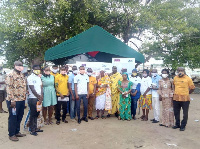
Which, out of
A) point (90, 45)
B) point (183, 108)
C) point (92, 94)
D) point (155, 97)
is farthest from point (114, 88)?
point (183, 108)

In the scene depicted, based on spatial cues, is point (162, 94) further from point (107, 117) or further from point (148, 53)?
point (148, 53)

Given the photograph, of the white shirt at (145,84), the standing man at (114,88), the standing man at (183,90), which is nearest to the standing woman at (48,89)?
the standing man at (114,88)

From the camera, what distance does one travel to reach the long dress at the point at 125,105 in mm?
5942

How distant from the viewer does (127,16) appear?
1192 cm

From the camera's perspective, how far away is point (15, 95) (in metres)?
4.09

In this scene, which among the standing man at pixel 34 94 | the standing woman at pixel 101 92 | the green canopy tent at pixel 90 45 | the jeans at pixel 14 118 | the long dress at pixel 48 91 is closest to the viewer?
the jeans at pixel 14 118

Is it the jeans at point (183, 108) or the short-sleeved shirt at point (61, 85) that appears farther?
the short-sleeved shirt at point (61, 85)

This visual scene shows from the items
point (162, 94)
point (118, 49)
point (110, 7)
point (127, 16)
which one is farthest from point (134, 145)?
point (110, 7)

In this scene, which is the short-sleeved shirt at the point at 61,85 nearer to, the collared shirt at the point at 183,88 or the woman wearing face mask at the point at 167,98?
the woman wearing face mask at the point at 167,98

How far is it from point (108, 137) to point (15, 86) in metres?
2.37

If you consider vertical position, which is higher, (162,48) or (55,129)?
(162,48)

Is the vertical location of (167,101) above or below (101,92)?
below

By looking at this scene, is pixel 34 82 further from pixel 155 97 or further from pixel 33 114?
pixel 155 97

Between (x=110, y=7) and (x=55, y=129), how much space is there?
9.52 metres
